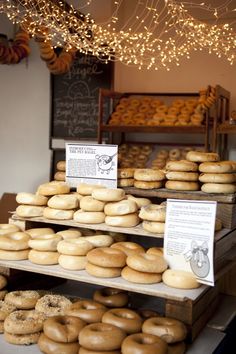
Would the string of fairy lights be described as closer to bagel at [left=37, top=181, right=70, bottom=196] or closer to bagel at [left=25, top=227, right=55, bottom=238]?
bagel at [left=37, top=181, right=70, bottom=196]

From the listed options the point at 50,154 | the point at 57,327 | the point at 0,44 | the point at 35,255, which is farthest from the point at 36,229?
the point at 50,154

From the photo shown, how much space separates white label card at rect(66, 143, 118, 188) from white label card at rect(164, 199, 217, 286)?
60 cm

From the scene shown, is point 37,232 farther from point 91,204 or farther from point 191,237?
point 191,237

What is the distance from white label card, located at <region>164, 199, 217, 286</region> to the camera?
180cm

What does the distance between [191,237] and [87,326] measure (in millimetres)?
576

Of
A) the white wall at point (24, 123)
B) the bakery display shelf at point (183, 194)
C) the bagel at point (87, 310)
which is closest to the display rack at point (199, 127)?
the white wall at point (24, 123)

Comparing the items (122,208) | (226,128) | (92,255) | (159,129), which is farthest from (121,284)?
(159,129)

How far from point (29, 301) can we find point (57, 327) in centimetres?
38

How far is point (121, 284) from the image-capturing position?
1.90m

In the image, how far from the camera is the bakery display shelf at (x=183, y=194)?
2203 mm

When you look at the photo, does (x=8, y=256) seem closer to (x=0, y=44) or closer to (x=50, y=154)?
(x=0, y=44)

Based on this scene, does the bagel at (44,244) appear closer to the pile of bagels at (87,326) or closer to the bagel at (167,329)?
the pile of bagels at (87,326)

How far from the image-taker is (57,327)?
186 centimetres

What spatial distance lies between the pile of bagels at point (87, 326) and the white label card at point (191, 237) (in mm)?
271
